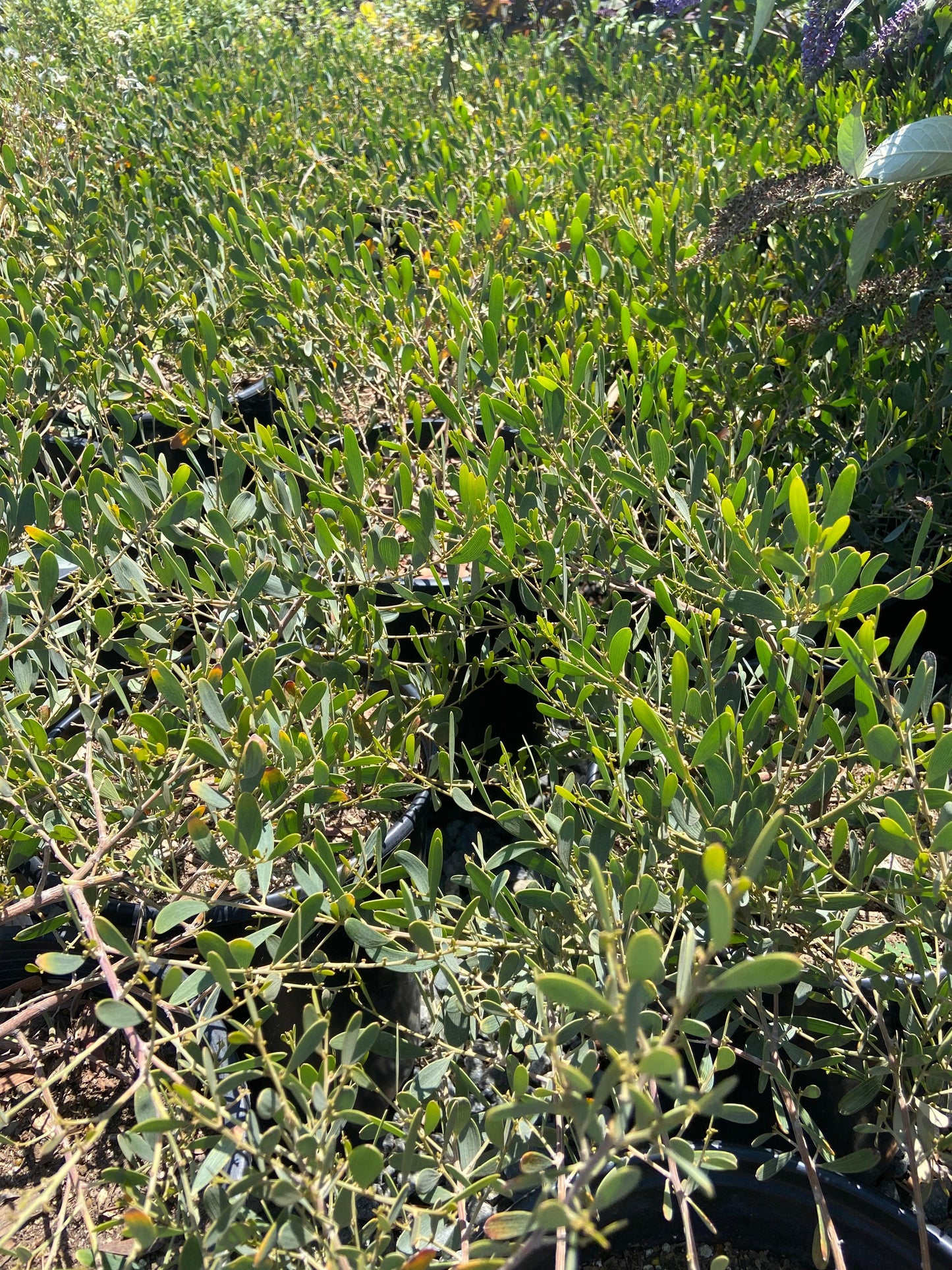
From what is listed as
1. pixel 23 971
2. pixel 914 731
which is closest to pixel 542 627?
pixel 914 731

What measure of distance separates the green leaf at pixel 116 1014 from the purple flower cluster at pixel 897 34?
9.17 feet

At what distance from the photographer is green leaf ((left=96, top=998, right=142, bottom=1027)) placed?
84cm

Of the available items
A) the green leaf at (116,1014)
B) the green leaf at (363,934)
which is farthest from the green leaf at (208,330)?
the green leaf at (116,1014)

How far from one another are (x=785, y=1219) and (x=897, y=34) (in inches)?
110

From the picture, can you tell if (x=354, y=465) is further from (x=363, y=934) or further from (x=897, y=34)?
(x=897, y=34)

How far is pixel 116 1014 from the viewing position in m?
0.85

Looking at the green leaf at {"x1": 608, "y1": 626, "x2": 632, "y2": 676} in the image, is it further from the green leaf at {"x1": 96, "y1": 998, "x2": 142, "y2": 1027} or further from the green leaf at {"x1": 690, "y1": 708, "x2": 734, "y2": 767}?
the green leaf at {"x1": 96, "y1": 998, "x2": 142, "y2": 1027}

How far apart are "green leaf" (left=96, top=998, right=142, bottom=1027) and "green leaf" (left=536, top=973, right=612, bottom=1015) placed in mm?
439

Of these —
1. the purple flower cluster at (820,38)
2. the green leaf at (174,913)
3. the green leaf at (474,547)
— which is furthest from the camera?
the purple flower cluster at (820,38)

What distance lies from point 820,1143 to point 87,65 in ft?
18.6

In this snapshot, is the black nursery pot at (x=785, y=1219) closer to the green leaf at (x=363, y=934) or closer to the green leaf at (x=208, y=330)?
the green leaf at (x=363, y=934)

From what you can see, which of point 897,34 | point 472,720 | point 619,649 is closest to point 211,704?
point 619,649

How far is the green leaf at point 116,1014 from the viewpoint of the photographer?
839 millimetres

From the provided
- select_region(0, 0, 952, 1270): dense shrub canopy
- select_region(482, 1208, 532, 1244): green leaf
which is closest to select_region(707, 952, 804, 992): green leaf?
select_region(0, 0, 952, 1270): dense shrub canopy
